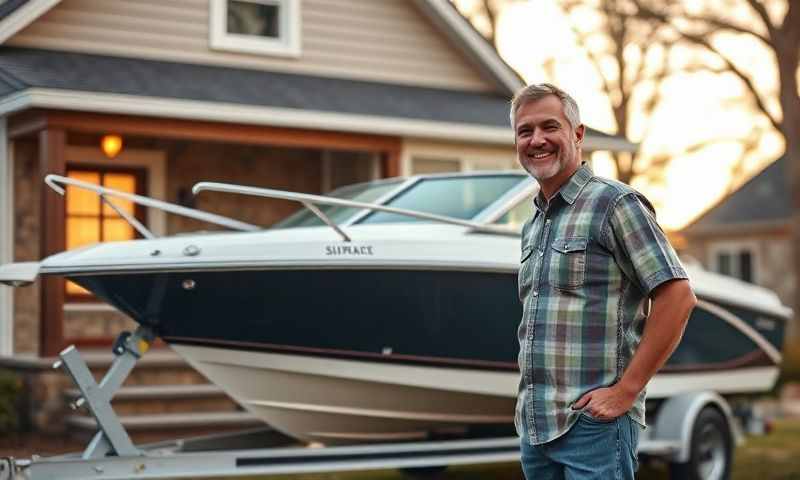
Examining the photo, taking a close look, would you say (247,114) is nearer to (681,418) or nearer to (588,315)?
(681,418)

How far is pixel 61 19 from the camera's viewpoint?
11.9 m

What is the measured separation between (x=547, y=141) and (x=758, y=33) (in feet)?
58.2

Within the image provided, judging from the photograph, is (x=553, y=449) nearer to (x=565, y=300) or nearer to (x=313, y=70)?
(x=565, y=300)

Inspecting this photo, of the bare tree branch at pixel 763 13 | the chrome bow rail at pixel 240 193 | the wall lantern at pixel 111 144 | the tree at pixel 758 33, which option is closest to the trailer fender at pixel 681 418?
the chrome bow rail at pixel 240 193

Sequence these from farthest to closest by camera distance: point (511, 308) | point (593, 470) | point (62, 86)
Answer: point (62, 86), point (511, 308), point (593, 470)

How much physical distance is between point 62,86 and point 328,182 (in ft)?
13.7

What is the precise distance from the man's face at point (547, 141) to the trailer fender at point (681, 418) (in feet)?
15.5

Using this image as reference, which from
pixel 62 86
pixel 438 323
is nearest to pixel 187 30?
pixel 62 86

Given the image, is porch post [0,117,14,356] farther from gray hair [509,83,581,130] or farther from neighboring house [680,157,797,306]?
neighboring house [680,157,797,306]

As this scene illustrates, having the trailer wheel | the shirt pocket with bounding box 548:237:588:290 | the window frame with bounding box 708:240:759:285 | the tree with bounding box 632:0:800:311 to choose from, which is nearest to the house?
the trailer wheel

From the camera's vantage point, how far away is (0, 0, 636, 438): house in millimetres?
10797

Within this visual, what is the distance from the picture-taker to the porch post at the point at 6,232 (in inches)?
447

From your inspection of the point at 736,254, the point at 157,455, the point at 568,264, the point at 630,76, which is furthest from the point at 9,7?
the point at 736,254

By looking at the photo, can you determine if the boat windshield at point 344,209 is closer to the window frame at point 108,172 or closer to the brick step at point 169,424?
the brick step at point 169,424
